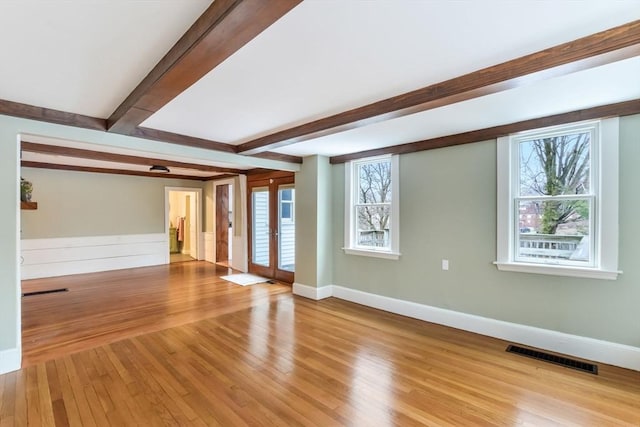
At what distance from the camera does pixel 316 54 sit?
1.88m

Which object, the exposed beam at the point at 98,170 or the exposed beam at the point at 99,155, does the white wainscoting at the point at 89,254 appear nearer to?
the exposed beam at the point at 98,170

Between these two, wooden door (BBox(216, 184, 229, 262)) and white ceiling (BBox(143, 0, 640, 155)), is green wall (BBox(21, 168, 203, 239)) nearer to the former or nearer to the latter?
wooden door (BBox(216, 184, 229, 262))

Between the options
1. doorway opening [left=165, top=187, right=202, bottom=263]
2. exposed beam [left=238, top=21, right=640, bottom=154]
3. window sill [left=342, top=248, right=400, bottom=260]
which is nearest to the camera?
exposed beam [left=238, top=21, right=640, bottom=154]

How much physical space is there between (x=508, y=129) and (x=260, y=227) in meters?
4.80

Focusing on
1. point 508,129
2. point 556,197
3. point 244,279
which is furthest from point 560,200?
point 244,279

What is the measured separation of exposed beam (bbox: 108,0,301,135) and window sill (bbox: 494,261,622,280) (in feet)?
10.8

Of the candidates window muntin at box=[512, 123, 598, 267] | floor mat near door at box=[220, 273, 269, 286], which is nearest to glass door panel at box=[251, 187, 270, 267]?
floor mat near door at box=[220, 273, 269, 286]

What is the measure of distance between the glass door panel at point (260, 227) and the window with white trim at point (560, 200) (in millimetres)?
4344

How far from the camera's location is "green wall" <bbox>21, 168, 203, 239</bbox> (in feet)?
20.9

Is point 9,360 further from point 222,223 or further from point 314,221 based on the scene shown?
point 222,223

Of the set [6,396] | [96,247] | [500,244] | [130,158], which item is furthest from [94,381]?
[96,247]

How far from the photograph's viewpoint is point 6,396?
2383 millimetres

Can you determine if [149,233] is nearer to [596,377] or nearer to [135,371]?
[135,371]

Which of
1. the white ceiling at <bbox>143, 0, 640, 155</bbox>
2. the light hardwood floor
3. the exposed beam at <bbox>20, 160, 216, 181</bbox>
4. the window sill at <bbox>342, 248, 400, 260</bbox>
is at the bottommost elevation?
the light hardwood floor
